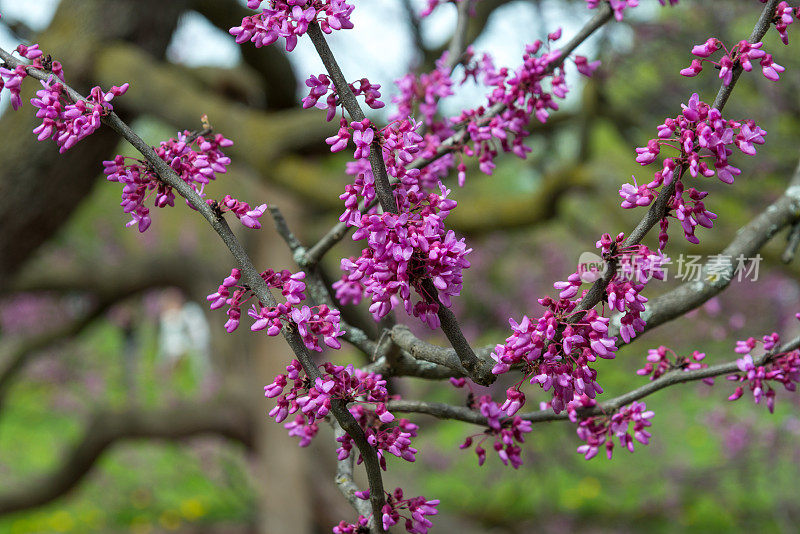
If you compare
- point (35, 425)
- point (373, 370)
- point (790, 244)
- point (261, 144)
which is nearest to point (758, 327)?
point (790, 244)

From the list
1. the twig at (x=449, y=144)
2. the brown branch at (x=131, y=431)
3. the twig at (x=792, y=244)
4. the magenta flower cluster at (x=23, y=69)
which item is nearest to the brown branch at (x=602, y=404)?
the twig at (x=449, y=144)

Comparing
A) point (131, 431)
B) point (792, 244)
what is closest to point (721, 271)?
point (792, 244)

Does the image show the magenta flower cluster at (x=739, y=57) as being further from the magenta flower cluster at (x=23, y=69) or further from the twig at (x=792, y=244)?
the magenta flower cluster at (x=23, y=69)

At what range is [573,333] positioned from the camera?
1.21 m

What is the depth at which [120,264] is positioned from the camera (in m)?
6.78

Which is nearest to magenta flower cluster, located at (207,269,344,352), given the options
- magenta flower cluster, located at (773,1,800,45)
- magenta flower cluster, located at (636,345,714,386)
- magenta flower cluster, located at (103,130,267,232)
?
magenta flower cluster, located at (103,130,267,232)

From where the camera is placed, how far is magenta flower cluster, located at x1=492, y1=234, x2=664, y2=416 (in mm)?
1208

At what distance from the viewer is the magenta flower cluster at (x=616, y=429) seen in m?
1.52

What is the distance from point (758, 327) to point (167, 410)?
16.0 ft

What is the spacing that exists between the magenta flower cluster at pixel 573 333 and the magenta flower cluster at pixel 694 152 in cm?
11

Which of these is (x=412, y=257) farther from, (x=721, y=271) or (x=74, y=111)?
(x=721, y=271)

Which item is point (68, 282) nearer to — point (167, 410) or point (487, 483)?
point (167, 410)

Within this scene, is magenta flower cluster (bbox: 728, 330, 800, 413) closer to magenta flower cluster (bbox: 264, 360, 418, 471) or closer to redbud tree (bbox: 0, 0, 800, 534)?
redbud tree (bbox: 0, 0, 800, 534)

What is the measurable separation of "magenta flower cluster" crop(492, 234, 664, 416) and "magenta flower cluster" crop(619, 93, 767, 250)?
4.2 inches
